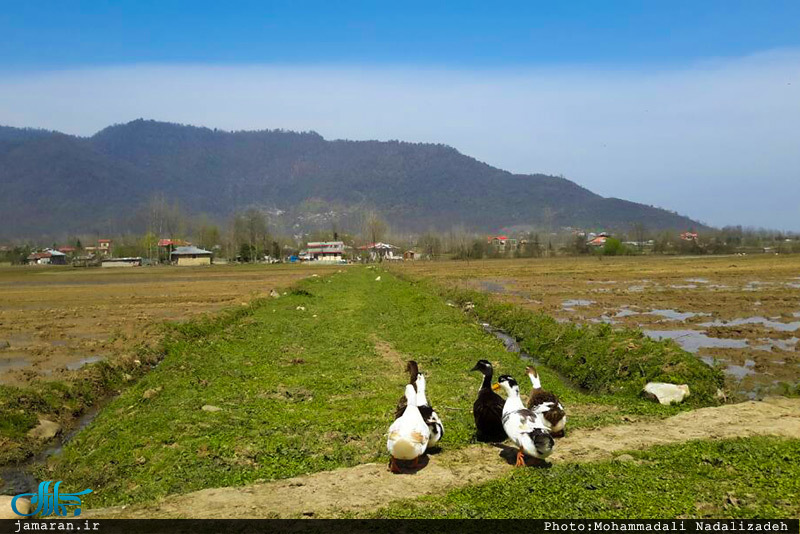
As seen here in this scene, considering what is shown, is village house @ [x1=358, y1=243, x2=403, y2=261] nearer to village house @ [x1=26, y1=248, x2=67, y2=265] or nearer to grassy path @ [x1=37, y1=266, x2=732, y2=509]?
village house @ [x1=26, y1=248, x2=67, y2=265]

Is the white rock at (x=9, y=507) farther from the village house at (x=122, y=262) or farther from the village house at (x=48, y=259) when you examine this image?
the village house at (x=48, y=259)

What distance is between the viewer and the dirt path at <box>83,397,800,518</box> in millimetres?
6430

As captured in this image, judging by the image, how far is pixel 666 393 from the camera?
457 inches

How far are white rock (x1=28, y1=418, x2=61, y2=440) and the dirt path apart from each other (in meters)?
5.32

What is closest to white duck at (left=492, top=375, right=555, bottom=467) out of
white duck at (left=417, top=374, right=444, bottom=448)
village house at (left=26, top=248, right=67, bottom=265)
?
white duck at (left=417, top=374, right=444, bottom=448)

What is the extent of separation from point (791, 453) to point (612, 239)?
12986cm

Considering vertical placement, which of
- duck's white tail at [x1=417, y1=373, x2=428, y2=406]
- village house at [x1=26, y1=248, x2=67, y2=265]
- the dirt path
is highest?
duck's white tail at [x1=417, y1=373, x2=428, y2=406]

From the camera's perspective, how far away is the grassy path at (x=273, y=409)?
811cm

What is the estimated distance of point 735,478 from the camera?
6758mm

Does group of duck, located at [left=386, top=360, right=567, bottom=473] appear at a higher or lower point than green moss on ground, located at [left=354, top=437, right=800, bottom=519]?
higher

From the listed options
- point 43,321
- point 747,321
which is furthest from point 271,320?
point 747,321

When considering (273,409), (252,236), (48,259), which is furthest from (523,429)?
(48,259)

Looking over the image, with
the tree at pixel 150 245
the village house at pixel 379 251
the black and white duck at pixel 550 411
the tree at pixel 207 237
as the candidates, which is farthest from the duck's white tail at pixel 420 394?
the tree at pixel 207 237

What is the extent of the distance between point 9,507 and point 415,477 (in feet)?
15.4
